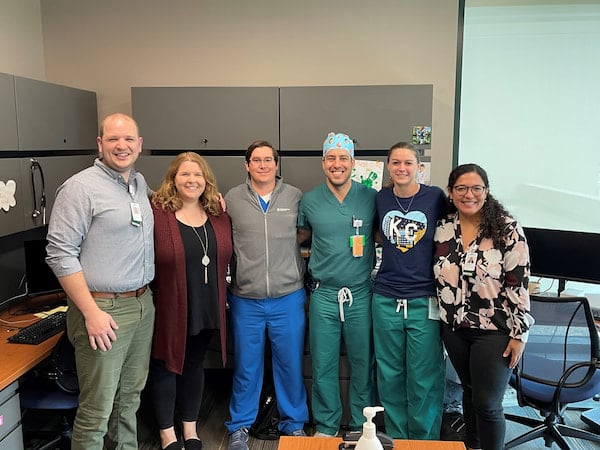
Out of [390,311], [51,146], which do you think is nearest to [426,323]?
[390,311]

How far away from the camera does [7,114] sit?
7.61 ft

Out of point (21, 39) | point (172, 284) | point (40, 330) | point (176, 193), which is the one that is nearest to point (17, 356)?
point (40, 330)

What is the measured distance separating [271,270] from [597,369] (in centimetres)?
159

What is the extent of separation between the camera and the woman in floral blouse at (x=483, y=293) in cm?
198

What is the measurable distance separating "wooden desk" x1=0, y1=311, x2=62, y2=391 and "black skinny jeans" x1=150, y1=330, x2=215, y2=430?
18.2 inches

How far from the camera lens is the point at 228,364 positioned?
300 cm

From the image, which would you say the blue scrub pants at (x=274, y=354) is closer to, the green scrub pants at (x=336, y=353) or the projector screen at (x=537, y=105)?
the green scrub pants at (x=336, y=353)

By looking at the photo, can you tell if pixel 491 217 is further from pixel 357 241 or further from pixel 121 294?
pixel 121 294

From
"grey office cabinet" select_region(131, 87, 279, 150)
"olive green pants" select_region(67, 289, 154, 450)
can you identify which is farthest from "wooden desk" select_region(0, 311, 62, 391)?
"grey office cabinet" select_region(131, 87, 279, 150)

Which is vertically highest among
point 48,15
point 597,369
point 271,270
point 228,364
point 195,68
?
point 48,15

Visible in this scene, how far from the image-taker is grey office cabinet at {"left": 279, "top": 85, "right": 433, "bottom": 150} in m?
2.98

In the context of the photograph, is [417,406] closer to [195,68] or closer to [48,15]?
[195,68]

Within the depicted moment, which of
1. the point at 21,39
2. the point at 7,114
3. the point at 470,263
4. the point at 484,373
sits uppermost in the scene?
the point at 21,39

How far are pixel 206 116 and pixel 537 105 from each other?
221 cm
